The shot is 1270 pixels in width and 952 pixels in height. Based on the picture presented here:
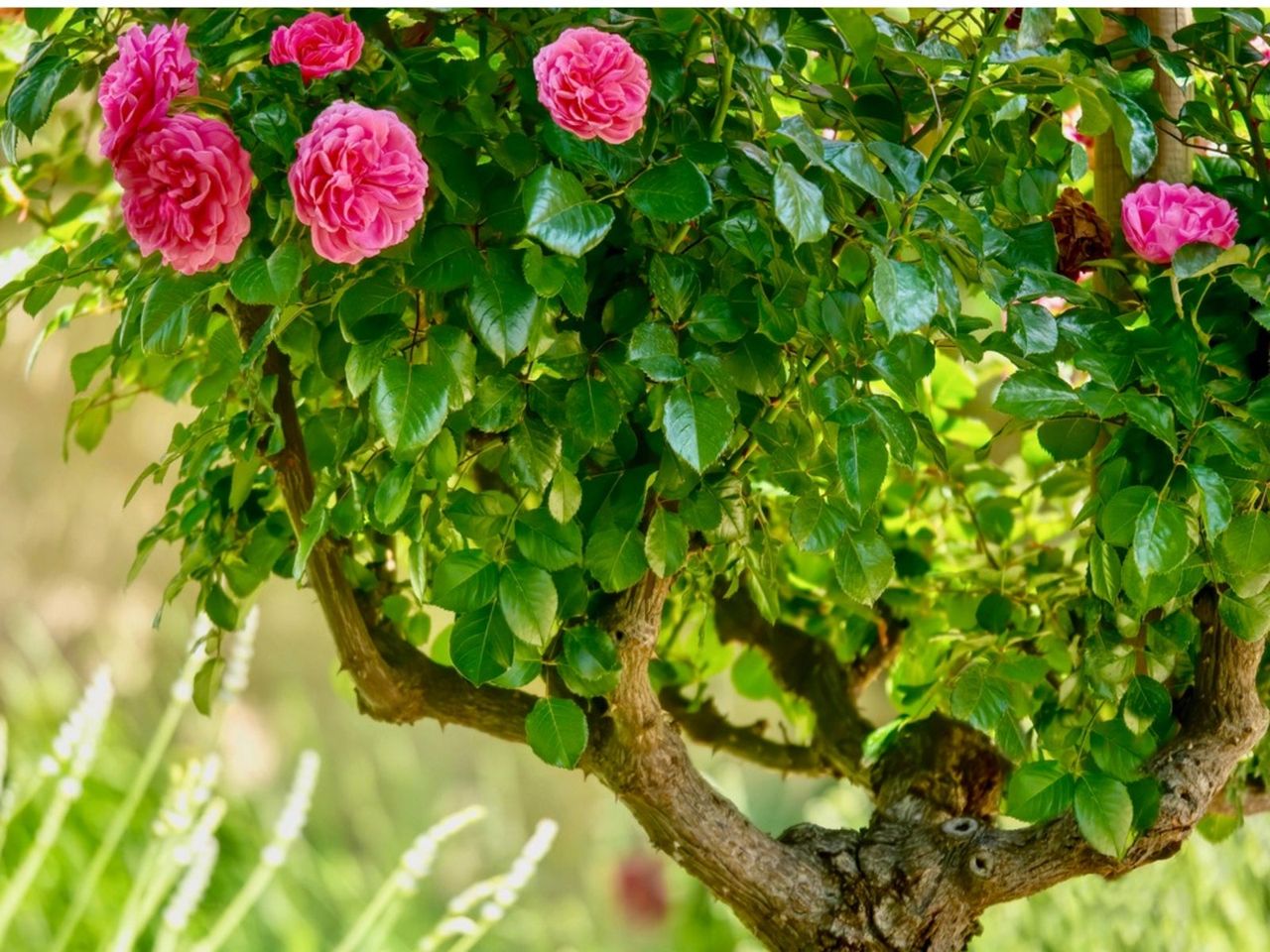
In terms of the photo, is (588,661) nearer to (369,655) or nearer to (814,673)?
(369,655)

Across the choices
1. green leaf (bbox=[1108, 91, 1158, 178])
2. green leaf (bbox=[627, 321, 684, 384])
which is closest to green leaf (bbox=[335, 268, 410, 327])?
green leaf (bbox=[627, 321, 684, 384])

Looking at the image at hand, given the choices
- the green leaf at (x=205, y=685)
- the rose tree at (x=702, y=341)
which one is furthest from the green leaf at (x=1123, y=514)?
the green leaf at (x=205, y=685)

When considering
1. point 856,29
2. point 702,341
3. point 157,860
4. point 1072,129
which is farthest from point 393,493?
point 157,860

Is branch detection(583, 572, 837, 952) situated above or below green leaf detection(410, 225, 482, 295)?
below

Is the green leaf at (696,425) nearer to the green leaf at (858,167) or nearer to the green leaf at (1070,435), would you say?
the green leaf at (858,167)

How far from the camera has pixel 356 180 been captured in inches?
21.6

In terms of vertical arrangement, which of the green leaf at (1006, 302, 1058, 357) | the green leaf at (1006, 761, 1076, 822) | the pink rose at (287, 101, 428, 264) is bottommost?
the green leaf at (1006, 761, 1076, 822)

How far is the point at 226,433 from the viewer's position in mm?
863

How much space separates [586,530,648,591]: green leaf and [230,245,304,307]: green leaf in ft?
0.65

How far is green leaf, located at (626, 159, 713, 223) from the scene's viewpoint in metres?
0.58

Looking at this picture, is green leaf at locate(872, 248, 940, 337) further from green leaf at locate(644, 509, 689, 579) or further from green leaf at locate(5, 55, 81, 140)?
green leaf at locate(5, 55, 81, 140)

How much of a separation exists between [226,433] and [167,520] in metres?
0.15

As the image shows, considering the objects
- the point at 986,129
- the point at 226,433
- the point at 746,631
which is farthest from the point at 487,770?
the point at 986,129

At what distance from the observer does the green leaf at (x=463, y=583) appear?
668 mm
